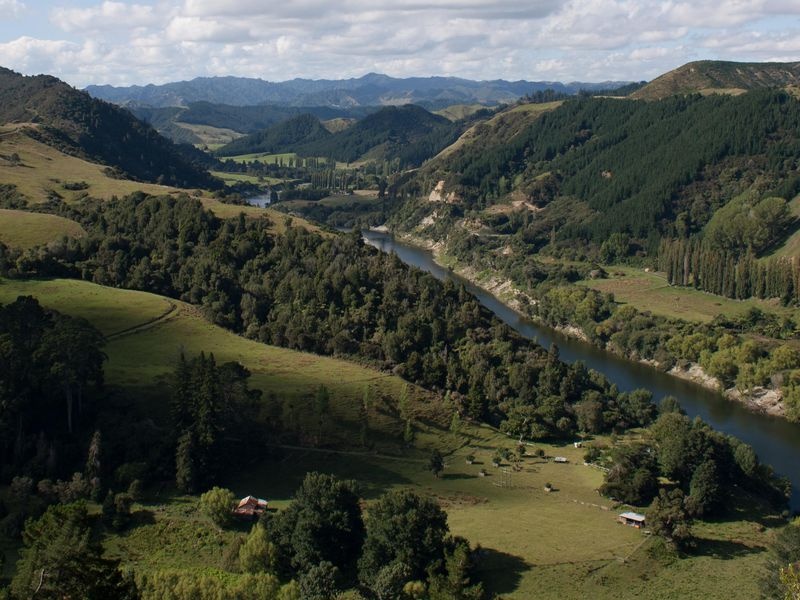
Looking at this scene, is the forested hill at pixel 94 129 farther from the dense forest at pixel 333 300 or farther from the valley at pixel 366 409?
the dense forest at pixel 333 300

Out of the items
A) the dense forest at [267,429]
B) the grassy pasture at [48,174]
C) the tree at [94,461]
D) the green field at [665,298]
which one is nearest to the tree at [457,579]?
the dense forest at [267,429]

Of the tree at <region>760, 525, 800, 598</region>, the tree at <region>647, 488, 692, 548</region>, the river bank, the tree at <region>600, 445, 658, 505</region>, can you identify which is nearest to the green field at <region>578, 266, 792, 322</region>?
the river bank

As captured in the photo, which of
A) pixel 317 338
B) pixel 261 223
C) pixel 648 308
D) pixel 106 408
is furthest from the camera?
pixel 648 308

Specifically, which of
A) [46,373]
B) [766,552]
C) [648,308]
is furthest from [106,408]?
[648,308]

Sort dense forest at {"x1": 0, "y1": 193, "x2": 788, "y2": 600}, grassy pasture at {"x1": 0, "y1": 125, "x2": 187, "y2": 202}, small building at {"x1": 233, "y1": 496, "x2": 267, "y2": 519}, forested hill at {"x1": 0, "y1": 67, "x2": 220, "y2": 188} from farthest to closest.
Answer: forested hill at {"x1": 0, "y1": 67, "x2": 220, "y2": 188}
grassy pasture at {"x1": 0, "y1": 125, "x2": 187, "y2": 202}
small building at {"x1": 233, "y1": 496, "x2": 267, "y2": 519}
dense forest at {"x1": 0, "y1": 193, "x2": 788, "y2": 600}

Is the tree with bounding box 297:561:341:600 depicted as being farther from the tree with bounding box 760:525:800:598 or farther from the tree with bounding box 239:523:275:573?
the tree with bounding box 760:525:800:598

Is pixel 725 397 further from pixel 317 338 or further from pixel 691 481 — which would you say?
pixel 317 338
